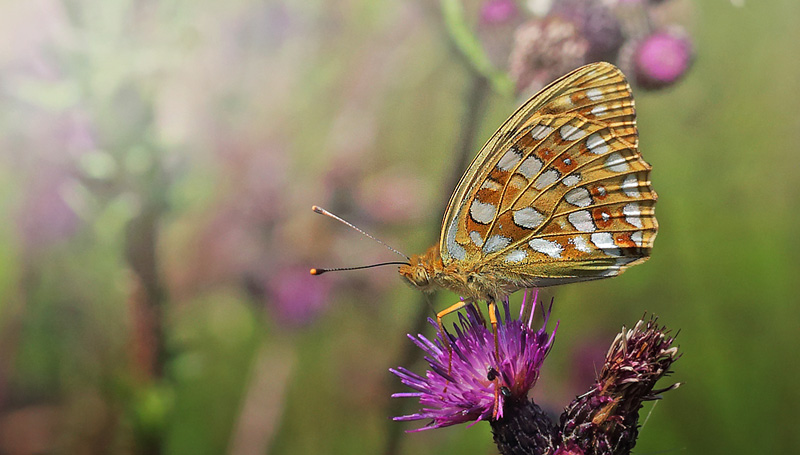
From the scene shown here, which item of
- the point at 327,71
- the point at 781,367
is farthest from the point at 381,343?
the point at 781,367

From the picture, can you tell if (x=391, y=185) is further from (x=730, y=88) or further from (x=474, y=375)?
(x=730, y=88)

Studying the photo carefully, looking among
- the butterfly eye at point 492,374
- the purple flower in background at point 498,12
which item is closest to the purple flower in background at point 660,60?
the purple flower in background at point 498,12

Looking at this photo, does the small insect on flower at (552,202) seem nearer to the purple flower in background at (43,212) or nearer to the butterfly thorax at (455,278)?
the butterfly thorax at (455,278)

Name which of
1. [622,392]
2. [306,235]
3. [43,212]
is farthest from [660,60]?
[43,212]

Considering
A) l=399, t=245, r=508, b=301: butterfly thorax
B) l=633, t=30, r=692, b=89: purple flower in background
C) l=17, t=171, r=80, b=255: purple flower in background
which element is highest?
l=633, t=30, r=692, b=89: purple flower in background

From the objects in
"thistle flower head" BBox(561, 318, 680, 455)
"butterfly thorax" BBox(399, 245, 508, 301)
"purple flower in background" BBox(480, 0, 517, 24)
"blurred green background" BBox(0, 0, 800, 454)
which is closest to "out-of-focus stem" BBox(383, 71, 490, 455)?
"blurred green background" BBox(0, 0, 800, 454)

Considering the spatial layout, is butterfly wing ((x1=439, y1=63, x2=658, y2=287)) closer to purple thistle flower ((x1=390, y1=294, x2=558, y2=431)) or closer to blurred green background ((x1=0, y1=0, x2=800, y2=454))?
purple thistle flower ((x1=390, y1=294, x2=558, y2=431))
